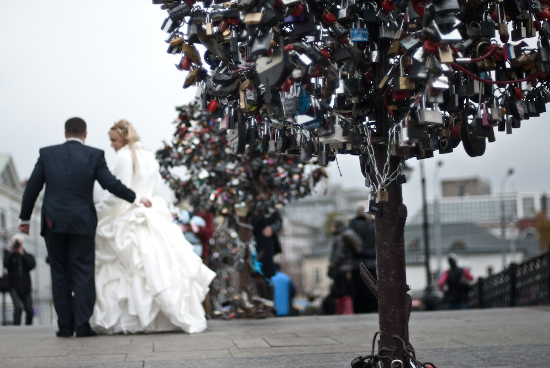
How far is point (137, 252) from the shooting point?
20.1ft

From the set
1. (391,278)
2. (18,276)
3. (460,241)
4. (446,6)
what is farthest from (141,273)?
(460,241)

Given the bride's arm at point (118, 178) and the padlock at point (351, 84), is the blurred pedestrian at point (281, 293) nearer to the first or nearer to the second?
the bride's arm at point (118, 178)

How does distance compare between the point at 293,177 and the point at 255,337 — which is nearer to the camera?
the point at 255,337

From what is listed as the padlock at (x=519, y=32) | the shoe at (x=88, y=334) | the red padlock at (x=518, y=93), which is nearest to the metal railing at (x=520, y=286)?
the shoe at (x=88, y=334)

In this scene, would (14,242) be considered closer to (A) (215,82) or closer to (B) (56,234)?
(B) (56,234)

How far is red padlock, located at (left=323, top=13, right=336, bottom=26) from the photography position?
261 centimetres

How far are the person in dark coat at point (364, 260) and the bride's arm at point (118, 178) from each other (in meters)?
3.67

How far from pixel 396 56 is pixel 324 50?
0.41 metres

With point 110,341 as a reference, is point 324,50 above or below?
above

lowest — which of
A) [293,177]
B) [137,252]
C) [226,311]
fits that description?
[226,311]

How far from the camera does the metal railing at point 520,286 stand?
11940 mm

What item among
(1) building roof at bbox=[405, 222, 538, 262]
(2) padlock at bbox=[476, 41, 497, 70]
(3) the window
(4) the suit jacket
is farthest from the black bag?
(3) the window

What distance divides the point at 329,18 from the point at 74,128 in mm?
4293

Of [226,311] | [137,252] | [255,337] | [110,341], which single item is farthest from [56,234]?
[226,311]
